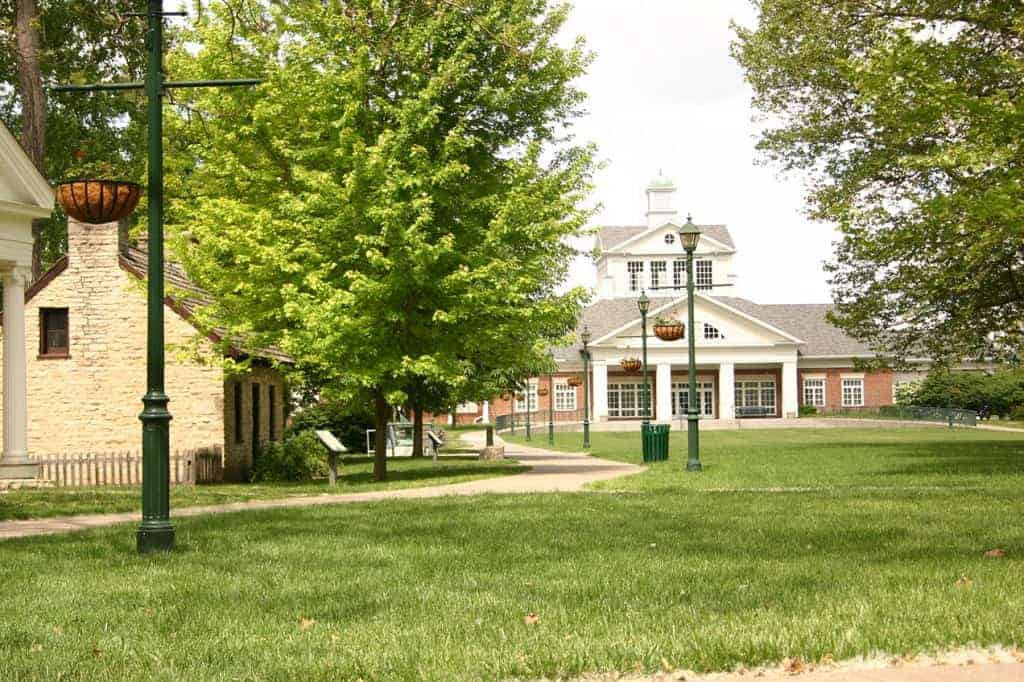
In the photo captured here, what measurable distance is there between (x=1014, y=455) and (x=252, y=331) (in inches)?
722

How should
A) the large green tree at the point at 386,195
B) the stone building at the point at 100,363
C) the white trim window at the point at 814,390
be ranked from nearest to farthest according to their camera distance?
the large green tree at the point at 386,195, the stone building at the point at 100,363, the white trim window at the point at 814,390

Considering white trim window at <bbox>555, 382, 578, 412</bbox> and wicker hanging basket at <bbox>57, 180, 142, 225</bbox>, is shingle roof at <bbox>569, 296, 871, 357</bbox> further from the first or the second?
wicker hanging basket at <bbox>57, 180, 142, 225</bbox>

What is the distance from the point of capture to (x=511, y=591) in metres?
8.07

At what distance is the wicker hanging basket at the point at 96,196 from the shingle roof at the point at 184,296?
14.5 m

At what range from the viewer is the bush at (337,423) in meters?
38.0

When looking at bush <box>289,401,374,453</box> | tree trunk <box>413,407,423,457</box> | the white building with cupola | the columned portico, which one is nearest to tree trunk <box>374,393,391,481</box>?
bush <box>289,401,374,453</box>

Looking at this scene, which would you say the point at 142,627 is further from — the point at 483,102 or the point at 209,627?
the point at 483,102

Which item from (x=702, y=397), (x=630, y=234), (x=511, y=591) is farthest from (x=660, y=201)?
(x=511, y=591)

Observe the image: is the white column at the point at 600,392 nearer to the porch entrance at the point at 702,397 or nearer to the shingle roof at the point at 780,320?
the shingle roof at the point at 780,320

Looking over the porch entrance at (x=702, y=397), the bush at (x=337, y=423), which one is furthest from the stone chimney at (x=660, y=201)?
the bush at (x=337, y=423)

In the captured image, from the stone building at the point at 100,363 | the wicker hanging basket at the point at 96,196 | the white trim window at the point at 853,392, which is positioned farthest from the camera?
the white trim window at the point at 853,392

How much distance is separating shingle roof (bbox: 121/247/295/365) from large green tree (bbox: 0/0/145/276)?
7.43 ft

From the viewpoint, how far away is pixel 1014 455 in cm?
2914

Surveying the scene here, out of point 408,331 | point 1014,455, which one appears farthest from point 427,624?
point 1014,455
